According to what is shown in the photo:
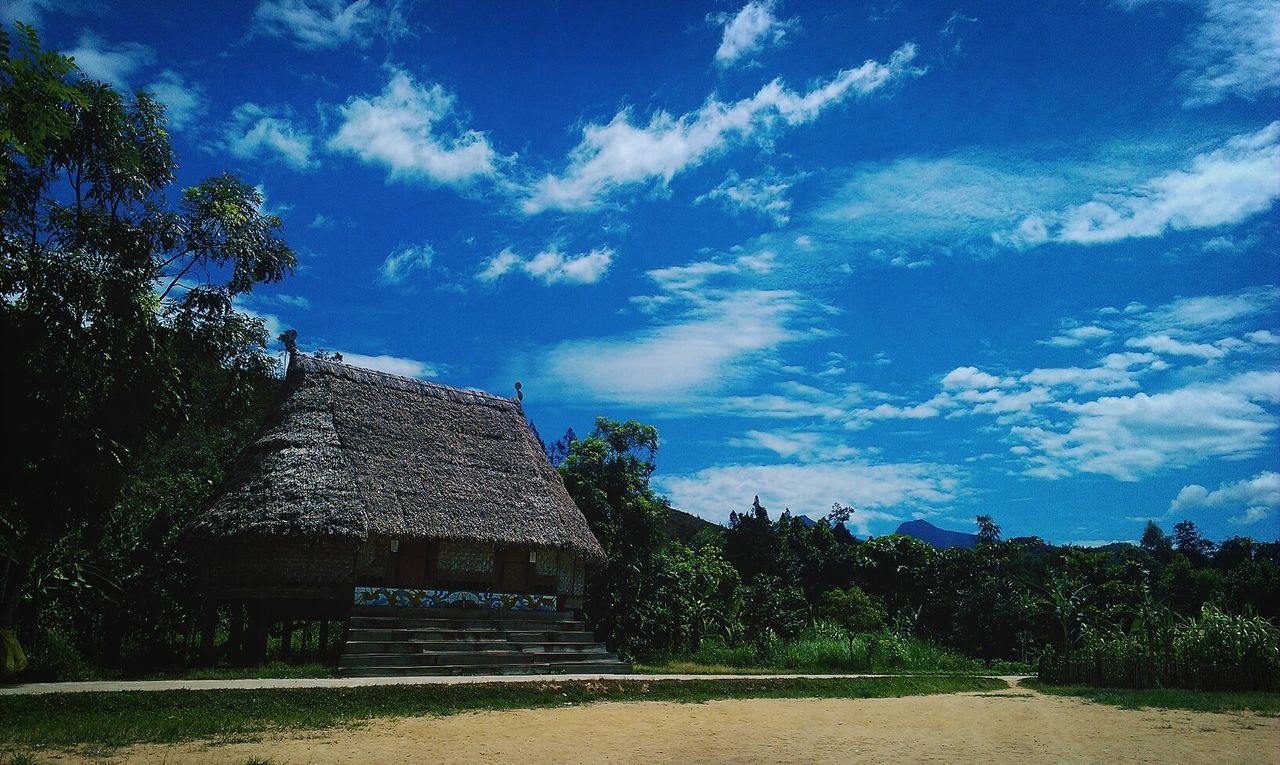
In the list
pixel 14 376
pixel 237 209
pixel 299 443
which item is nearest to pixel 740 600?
pixel 299 443

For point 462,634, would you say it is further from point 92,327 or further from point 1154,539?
point 1154,539

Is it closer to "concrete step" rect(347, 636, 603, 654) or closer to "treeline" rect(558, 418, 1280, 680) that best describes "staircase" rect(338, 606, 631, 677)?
"concrete step" rect(347, 636, 603, 654)

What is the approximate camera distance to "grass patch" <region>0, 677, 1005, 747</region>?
732 cm

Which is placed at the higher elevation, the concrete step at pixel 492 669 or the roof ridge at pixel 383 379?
the roof ridge at pixel 383 379

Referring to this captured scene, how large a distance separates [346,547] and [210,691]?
16.2 feet

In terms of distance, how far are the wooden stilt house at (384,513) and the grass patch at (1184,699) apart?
8.88m

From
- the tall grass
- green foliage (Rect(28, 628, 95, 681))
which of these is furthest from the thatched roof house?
the tall grass

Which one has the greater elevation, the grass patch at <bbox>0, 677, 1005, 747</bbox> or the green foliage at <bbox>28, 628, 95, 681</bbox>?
the green foliage at <bbox>28, 628, 95, 681</bbox>

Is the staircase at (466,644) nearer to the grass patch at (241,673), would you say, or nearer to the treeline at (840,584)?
the grass patch at (241,673)

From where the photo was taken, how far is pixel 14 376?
1012 cm

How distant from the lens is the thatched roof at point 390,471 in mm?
13656

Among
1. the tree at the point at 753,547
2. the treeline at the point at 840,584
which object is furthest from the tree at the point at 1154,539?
the tree at the point at 753,547

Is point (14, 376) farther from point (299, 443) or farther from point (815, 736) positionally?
point (815, 736)

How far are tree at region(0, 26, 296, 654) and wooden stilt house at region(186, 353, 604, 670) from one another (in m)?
2.34
